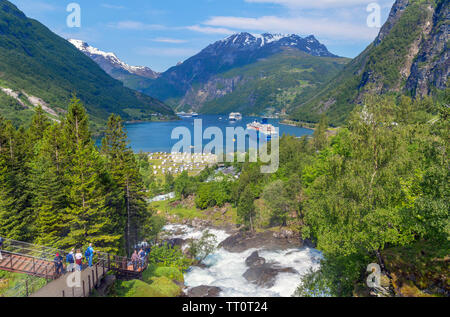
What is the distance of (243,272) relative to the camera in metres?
44.1

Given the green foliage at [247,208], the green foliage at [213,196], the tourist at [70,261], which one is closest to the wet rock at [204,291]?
the tourist at [70,261]

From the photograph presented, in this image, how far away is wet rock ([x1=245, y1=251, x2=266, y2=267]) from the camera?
149 ft

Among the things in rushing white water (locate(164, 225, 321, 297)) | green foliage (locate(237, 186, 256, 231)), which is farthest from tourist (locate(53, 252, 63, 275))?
green foliage (locate(237, 186, 256, 231))

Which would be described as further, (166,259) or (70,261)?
(166,259)

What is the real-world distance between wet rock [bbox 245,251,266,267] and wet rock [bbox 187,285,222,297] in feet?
31.3

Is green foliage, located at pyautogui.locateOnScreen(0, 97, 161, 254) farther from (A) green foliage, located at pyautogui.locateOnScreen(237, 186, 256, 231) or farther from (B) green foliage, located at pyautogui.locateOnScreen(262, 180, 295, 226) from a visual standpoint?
(B) green foliage, located at pyautogui.locateOnScreen(262, 180, 295, 226)

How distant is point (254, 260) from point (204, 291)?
12803mm

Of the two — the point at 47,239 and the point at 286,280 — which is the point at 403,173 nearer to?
the point at 286,280

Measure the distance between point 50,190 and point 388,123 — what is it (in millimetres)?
36552

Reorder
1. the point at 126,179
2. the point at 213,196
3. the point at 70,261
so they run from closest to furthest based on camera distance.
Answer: the point at 70,261, the point at 126,179, the point at 213,196

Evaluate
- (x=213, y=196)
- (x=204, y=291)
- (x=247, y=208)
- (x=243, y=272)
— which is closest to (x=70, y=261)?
(x=204, y=291)

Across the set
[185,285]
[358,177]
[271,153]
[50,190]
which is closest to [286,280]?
[185,285]

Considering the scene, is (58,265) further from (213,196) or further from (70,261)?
(213,196)
